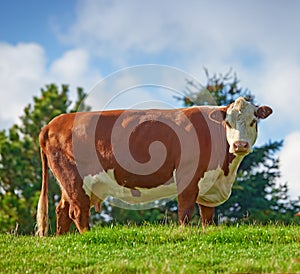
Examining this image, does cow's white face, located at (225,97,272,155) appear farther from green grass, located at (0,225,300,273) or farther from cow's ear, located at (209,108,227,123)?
green grass, located at (0,225,300,273)

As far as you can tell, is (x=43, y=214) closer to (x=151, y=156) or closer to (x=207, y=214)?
(x=151, y=156)

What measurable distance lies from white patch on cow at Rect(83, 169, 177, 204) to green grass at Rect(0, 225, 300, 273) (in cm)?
127

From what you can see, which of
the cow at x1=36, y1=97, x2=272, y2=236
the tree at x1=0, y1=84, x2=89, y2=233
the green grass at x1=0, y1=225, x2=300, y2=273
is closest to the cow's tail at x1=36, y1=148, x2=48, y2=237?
the cow at x1=36, y1=97, x2=272, y2=236

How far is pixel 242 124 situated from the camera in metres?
10.2

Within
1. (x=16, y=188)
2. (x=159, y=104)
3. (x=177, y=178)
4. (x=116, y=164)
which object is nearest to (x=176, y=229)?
(x=177, y=178)

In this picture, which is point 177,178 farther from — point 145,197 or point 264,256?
point 264,256

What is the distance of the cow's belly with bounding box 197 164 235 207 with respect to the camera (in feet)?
34.1

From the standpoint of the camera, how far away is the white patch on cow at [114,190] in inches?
421

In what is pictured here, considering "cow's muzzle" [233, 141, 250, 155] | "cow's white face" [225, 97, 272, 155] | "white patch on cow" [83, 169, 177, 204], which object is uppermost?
"cow's white face" [225, 97, 272, 155]

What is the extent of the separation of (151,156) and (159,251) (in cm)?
293

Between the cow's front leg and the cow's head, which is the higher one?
the cow's head

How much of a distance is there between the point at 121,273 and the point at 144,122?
4461 millimetres

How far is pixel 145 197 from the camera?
1080 cm

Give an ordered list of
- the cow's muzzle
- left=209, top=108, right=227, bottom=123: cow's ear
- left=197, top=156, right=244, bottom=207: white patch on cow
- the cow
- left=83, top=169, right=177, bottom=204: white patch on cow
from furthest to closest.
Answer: left=83, top=169, right=177, bottom=204: white patch on cow, left=209, top=108, right=227, bottom=123: cow's ear, left=197, top=156, right=244, bottom=207: white patch on cow, the cow, the cow's muzzle
